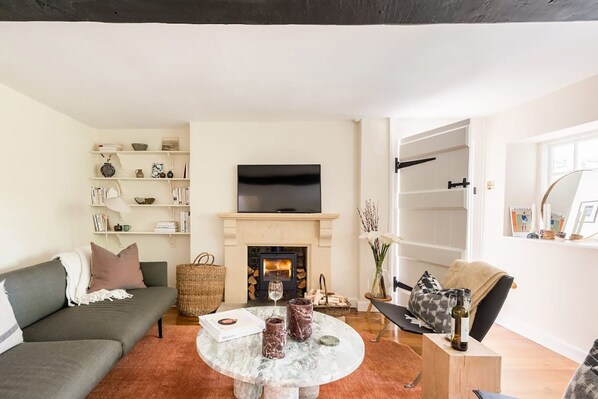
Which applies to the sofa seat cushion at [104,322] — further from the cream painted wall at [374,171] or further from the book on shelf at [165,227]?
the cream painted wall at [374,171]

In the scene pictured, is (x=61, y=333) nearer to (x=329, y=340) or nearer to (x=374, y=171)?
(x=329, y=340)

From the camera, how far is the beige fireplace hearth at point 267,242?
3.51 m

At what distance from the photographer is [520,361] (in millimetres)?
2336

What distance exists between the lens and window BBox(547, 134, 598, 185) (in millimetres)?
2562

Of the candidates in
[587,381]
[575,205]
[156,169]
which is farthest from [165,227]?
[575,205]

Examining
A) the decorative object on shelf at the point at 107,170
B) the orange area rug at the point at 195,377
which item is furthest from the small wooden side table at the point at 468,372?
the decorative object on shelf at the point at 107,170

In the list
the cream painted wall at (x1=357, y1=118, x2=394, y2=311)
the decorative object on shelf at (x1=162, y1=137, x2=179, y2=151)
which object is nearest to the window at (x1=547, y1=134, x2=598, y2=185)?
the cream painted wall at (x1=357, y1=118, x2=394, y2=311)

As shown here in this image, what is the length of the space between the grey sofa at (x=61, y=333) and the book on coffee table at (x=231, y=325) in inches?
22.0

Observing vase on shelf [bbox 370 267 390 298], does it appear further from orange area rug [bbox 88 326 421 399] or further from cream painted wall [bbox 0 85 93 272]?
cream painted wall [bbox 0 85 93 272]

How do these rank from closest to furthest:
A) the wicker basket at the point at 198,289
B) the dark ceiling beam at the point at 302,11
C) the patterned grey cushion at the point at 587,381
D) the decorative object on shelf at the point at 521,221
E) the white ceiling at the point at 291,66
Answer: the patterned grey cushion at the point at 587,381 < the dark ceiling beam at the point at 302,11 < the white ceiling at the point at 291,66 < the decorative object on shelf at the point at 521,221 < the wicker basket at the point at 198,289

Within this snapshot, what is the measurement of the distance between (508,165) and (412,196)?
1.00m

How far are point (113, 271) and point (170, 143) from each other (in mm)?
1870

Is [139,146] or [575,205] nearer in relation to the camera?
[575,205]

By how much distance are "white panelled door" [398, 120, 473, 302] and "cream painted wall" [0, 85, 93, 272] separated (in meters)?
3.82
